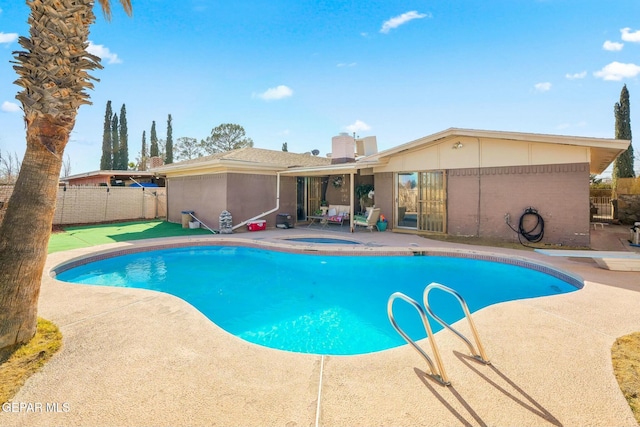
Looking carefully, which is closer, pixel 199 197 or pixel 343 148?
pixel 343 148

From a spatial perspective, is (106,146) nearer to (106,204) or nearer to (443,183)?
(106,204)

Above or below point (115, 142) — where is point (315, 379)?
below

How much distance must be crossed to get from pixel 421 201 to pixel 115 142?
32.5 metres

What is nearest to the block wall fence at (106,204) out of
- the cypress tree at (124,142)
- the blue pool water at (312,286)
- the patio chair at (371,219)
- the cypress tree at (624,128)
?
the blue pool water at (312,286)

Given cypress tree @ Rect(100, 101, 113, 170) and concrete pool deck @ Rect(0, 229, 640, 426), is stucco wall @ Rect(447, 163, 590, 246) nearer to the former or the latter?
concrete pool deck @ Rect(0, 229, 640, 426)

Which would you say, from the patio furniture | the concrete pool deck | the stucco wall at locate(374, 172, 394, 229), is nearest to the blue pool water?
the concrete pool deck

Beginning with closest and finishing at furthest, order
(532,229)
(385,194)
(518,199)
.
Answer: (532,229) < (518,199) < (385,194)

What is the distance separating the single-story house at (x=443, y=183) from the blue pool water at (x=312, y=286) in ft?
10.6

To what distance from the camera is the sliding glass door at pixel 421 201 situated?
1181 centimetres

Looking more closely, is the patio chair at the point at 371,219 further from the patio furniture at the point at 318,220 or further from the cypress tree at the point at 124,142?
the cypress tree at the point at 124,142

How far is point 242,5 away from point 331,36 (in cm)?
375

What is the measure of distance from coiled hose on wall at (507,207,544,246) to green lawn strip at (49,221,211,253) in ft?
39.1

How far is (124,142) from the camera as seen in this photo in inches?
1235

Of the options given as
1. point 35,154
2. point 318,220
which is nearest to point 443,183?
point 318,220
